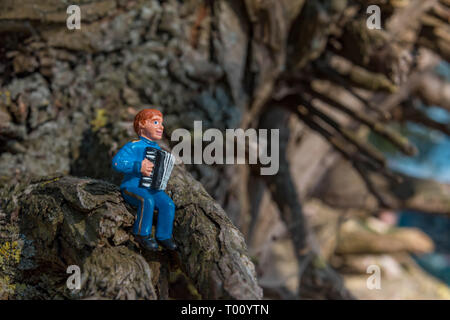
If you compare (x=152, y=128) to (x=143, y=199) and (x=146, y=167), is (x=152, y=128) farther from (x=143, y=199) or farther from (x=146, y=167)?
(x=143, y=199)

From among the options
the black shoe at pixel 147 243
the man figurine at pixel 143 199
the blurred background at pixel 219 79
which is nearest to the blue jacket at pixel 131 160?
the man figurine at pixel 143 199

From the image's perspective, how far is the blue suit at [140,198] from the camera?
1.65 metres

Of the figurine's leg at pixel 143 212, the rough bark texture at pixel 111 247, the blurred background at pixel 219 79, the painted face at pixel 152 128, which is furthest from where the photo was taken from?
the blurred background at pixel 219 79

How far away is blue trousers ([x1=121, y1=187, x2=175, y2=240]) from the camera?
1.65m

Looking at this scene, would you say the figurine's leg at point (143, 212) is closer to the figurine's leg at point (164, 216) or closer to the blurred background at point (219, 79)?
the figurine's leg at point (164, 216)

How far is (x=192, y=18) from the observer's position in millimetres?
3178

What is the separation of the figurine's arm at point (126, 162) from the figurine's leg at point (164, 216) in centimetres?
15

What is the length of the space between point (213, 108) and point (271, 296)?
67.3 inches

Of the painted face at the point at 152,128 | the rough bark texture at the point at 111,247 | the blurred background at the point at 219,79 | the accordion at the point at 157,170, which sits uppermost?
the blurred background at the point at 219,79

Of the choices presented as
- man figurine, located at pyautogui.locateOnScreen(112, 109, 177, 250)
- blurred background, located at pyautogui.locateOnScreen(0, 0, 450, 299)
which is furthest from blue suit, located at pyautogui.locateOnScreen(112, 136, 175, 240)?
blurred background, located at pyautogui.locateOnScreen(0, 0, 450, 299)

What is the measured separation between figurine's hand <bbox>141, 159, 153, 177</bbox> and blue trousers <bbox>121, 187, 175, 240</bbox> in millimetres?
73
